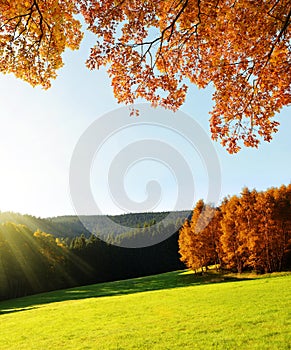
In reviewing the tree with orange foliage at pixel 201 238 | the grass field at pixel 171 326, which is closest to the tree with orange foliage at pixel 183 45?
the grass field at pixel 171 326

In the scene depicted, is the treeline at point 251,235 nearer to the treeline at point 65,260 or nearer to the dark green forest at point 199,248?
the dark green forest at point 199,248

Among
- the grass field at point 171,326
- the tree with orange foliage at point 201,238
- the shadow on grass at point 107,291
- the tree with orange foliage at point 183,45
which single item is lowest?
the shadow on grass at point 107,291

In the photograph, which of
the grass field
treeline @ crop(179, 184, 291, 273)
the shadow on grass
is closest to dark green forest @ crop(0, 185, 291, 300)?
treeline @ crop(179, 184, 291, 273)

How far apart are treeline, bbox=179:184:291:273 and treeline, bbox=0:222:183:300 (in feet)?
108

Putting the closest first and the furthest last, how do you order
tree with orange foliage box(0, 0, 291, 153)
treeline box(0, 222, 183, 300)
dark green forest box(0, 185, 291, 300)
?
tree with orange foliage box(0, 0, 291, 153)
dark green forest box(0, 185, 291, 300)
treeline box(0, 222, 183, 300)

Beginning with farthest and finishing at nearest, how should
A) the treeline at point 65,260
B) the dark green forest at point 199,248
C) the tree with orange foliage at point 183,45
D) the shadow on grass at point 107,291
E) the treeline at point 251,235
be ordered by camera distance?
1. the treeline at point 65,260
2. the dark green forest at point 199,248
3. the treeline at point 251,235
4. the shadow on grass at point 107,291
5. the tree with orange foliage at point 183,45

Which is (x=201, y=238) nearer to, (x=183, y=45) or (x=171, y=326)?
(x=171, y=326)

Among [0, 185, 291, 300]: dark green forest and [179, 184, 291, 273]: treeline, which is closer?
[179, 184, 291, 273]: treeline

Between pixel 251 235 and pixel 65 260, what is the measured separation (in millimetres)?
53244

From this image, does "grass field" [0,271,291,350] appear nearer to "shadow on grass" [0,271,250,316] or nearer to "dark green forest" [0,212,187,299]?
"shadow on grass" [0,271,250,316]

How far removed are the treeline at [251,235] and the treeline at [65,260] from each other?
108 feet

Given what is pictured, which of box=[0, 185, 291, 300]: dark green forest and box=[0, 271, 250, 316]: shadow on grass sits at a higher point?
box=[0, 185, 291, 300]: dark green forest

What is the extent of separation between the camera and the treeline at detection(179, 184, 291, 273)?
4281 centimetres

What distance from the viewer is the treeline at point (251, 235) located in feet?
140
